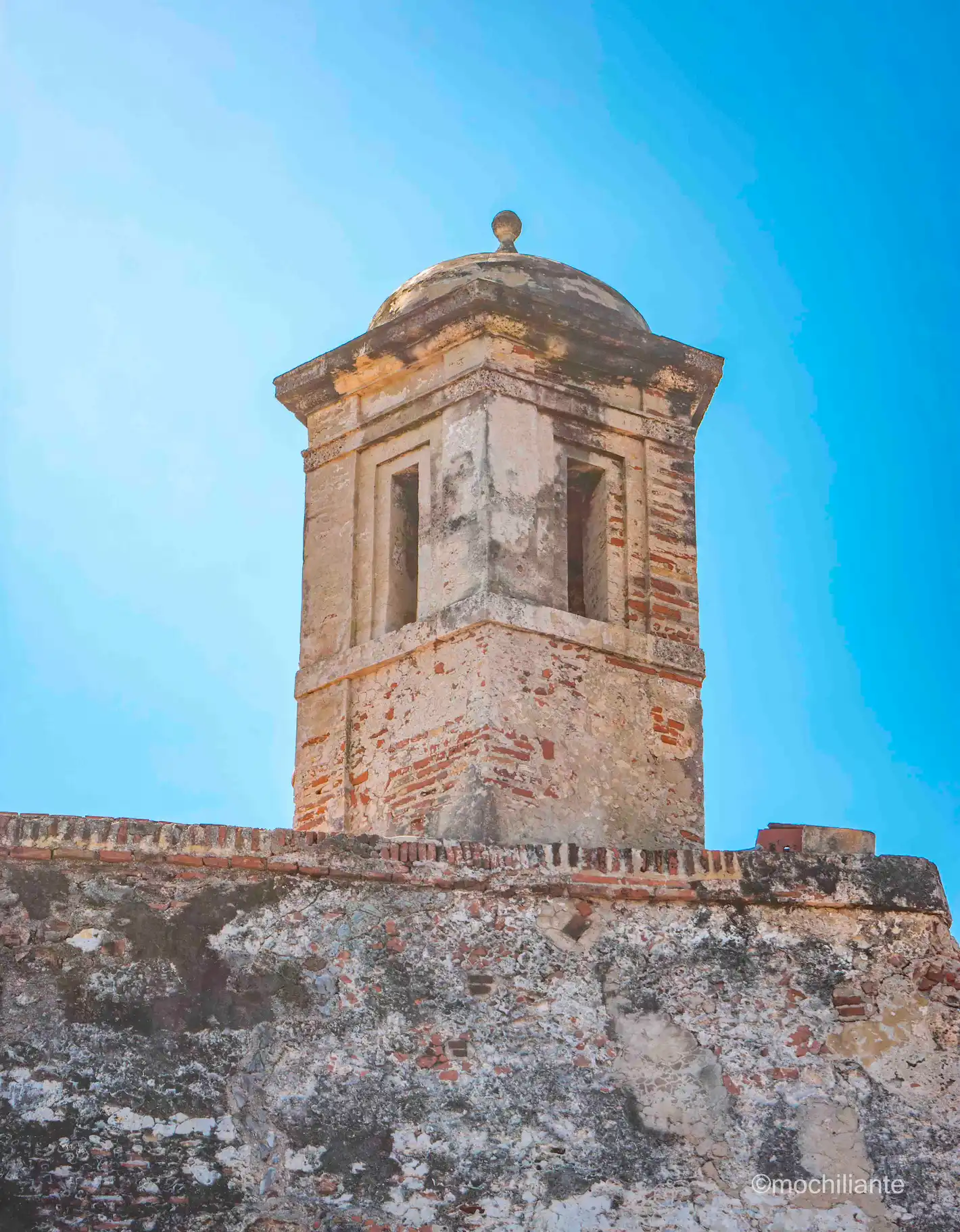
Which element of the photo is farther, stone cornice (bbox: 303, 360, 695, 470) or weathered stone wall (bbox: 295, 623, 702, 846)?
stone cornice (bbox: 303, 360, 695, 470)

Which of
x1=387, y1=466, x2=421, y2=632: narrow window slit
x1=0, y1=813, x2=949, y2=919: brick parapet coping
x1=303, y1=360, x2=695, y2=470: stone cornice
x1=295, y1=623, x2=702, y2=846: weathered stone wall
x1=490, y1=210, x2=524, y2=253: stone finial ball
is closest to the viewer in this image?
x1=0, y1=813, x2=949, y2=919: brick parapet coping

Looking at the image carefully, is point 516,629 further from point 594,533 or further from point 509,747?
point 594,533

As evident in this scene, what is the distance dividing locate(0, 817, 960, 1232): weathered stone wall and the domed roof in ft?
14.5

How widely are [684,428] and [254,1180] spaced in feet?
19.5

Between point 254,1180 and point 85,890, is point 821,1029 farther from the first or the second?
point 85,890

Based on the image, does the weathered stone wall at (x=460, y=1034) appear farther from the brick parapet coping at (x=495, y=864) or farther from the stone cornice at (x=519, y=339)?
the stone cornice at (x=519, y=339)

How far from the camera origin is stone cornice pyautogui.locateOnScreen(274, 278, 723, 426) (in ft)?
37.6

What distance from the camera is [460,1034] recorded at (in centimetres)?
797

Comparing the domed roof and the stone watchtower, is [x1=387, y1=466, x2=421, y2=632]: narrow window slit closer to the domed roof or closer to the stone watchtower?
the stone watchtower

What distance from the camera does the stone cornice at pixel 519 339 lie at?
37.6 feet

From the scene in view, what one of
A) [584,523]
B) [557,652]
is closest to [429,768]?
[557,652]

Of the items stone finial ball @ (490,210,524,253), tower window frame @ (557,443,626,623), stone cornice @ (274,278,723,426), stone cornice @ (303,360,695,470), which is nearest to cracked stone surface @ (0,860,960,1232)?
tower window frame @ (557,443,626,623)

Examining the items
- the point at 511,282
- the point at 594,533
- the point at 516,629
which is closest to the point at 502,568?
the point at 516,629

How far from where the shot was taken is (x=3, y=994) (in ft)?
24.6
